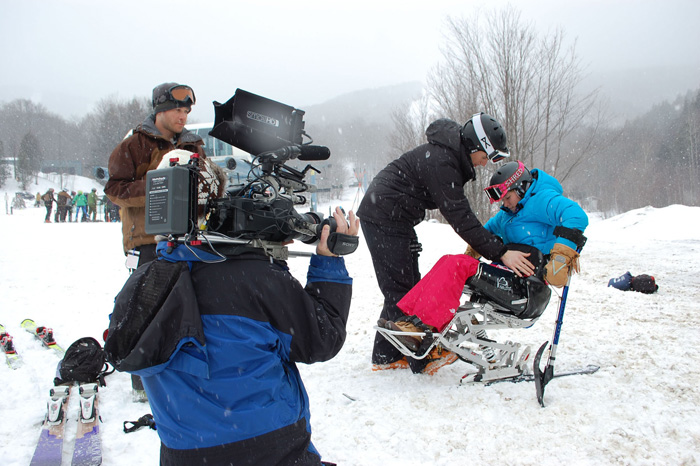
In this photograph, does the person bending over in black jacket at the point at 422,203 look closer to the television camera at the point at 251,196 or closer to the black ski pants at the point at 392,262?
the black ski pants at the point at 392,262

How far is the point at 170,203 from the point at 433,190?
2.31 meters

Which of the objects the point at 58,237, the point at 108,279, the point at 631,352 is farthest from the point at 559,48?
the point at 58,237

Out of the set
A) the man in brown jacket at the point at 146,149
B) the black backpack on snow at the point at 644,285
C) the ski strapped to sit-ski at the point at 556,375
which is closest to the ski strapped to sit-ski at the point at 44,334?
the man in brown jacket at the point at 146,149

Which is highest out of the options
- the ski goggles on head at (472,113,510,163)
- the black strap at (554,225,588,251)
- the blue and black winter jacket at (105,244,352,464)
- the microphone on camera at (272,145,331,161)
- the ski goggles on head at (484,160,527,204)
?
the ski goggles on head at (472,113,510,163)

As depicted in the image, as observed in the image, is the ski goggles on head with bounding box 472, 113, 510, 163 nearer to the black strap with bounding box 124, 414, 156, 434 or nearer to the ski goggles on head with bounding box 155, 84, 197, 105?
the ski goggles on head with bounding box 155, 84, 197, 105

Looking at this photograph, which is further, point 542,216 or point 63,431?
point 542,216

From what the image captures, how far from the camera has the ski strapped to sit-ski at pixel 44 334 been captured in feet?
13.8

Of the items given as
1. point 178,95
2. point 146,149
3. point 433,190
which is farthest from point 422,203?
point 146,149

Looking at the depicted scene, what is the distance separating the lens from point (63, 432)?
2779 millimetres

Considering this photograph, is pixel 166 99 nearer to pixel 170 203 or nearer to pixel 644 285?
pixel 170 203

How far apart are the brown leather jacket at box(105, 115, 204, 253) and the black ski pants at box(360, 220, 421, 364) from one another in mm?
1559

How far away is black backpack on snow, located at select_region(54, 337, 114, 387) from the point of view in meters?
3.40

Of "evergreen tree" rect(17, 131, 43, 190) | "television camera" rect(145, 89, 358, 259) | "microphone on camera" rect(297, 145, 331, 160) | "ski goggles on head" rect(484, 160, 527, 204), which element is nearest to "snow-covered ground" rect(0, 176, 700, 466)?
"ski goggles on head" rect(484, 160, 527, 204)

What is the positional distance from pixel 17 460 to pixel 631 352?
4642 millimetres
